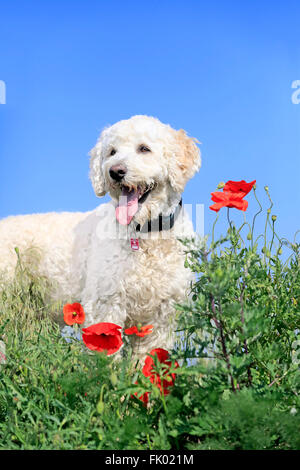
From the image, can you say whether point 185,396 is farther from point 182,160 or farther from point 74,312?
point 182,160

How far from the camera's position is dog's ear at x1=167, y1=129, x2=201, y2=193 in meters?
4.75

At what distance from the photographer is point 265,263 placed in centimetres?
427

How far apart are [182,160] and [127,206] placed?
2.17 ft

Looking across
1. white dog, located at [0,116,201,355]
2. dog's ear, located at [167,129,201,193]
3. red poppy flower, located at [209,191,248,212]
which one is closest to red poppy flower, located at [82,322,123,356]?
red poppy flower, located at [209,191,248,212]

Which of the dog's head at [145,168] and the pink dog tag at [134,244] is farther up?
the dog's head at [145,168]

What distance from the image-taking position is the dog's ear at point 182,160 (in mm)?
4754

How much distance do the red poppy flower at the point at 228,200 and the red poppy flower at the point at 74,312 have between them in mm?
1155

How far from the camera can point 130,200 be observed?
4770mm

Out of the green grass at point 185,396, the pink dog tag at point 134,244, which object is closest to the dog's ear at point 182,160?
the pink dog tag at point 134,244

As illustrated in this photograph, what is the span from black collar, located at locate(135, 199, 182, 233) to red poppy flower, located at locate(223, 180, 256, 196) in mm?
1131

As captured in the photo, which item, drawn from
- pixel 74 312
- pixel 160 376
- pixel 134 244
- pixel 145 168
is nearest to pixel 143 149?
pixel 145 168

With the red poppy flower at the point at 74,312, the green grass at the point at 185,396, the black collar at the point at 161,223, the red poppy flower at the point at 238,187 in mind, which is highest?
the black collar at the point at 161,223

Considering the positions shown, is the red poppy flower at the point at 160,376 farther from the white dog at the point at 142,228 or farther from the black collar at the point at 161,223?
the black collar at the point at 161,223
